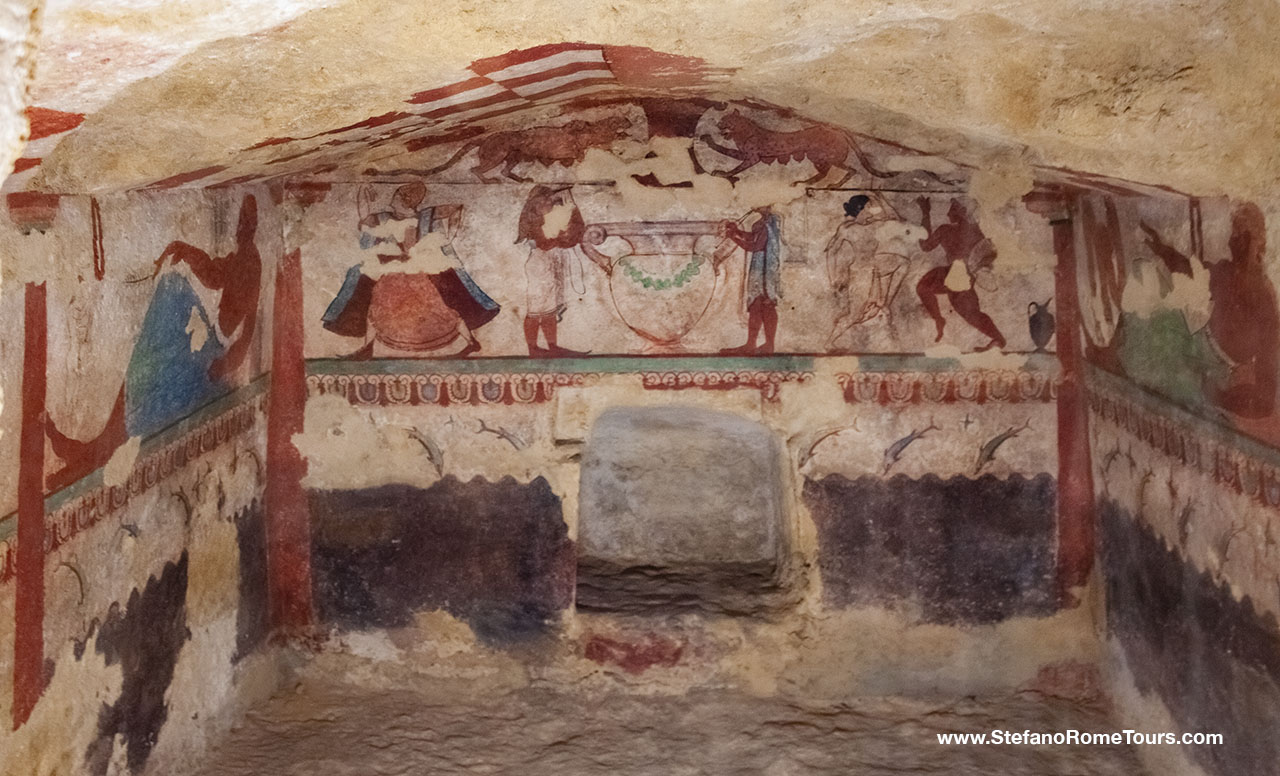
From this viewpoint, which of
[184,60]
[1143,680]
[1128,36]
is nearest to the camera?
[184,60]

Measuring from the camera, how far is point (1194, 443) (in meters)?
3.22

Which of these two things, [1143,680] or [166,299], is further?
[1143,680]

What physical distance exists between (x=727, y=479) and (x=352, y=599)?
1646 mm

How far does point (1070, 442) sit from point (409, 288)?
8.39 feet

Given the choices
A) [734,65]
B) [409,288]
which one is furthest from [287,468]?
[734,65]

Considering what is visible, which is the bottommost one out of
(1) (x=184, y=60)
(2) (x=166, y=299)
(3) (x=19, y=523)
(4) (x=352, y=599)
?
(4) (x=352, y=599)

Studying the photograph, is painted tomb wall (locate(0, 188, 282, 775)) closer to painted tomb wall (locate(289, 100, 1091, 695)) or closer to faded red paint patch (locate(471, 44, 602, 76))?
painted tomb wall (locate(289, 100, 1091, 695))

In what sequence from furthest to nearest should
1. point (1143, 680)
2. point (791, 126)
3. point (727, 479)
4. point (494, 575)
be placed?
point (727, 479) → point (494, 575) → point (791, 126) → point (1143, 680)

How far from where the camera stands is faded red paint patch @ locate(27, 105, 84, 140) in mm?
1922

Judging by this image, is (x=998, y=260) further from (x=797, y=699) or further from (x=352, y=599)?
(x=352, y=599)

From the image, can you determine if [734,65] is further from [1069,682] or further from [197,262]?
[1069,682]

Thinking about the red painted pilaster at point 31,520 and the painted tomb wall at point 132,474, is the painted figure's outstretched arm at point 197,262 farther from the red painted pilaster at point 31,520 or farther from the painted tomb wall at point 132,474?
the red painted pilaster at point 31,520

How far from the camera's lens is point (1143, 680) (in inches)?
146

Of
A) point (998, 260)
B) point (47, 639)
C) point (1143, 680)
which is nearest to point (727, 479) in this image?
point (998, 260)
